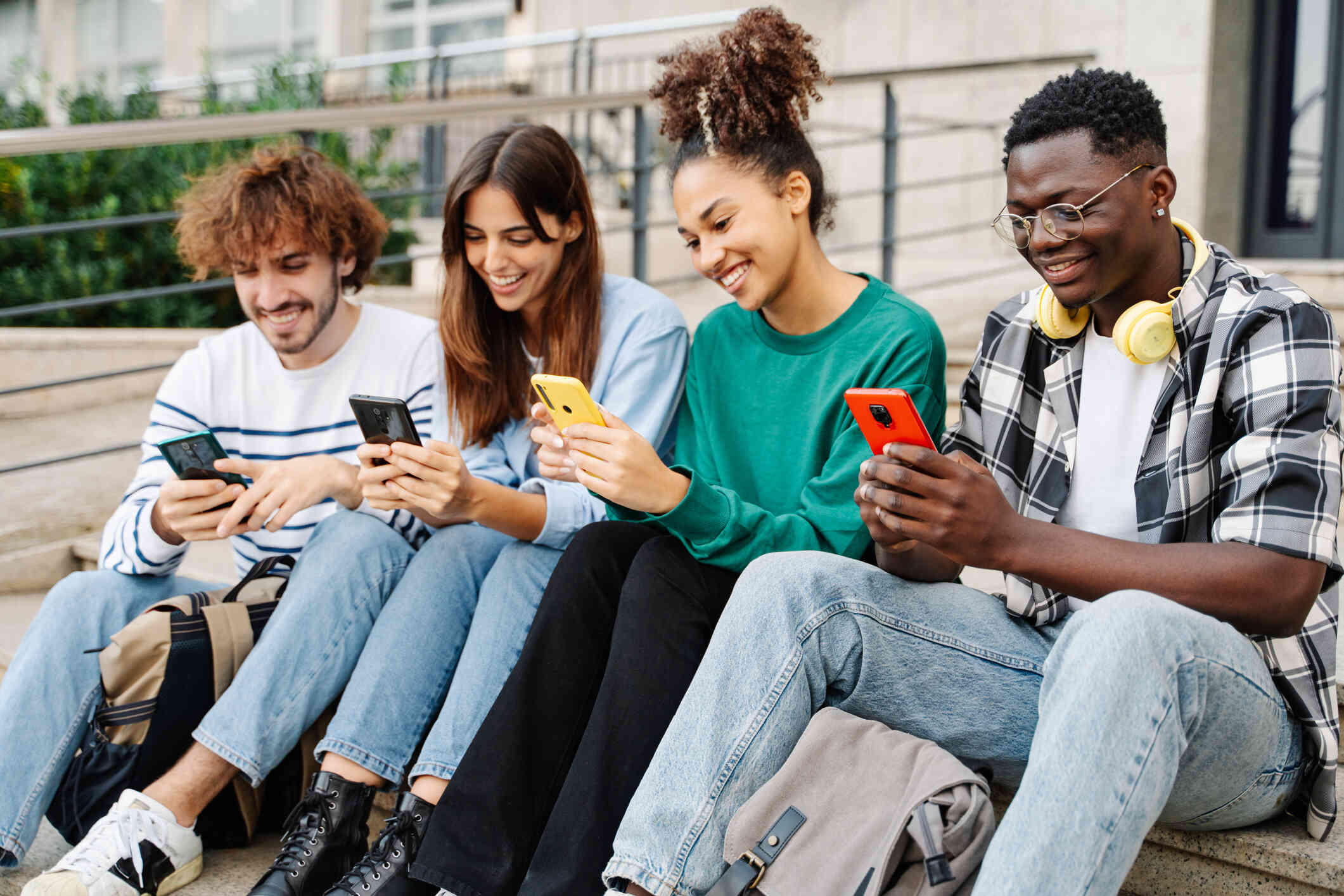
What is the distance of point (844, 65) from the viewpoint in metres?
7.07

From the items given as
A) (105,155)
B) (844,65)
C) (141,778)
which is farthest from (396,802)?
(844,65)

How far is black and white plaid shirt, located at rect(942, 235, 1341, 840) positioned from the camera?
1.55 m

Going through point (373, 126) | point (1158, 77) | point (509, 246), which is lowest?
point (509, 246)

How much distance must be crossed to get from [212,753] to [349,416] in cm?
81

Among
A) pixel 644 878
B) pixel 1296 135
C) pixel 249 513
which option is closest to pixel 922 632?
pixel 644 878

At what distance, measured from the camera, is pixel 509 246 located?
2.54 metres

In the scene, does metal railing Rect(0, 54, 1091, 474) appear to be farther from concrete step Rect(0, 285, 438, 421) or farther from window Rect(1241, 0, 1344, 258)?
window Rect(1241, 0, 1344, 258)

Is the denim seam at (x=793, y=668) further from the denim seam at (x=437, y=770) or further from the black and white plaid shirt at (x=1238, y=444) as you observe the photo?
the denim seam at (x=437, y=770)

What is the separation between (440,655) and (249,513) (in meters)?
0.54

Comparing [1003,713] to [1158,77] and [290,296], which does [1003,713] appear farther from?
[1158,77]

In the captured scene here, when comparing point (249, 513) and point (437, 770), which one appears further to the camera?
point (249, 513)

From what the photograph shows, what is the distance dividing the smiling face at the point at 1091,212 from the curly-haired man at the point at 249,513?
1420 mm

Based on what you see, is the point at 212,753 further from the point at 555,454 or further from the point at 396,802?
the point at 555,454

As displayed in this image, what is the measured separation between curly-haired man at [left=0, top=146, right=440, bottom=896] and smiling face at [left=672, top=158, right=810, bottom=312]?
2.62 ft
